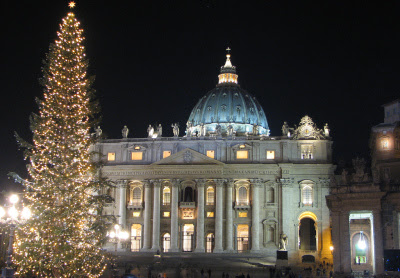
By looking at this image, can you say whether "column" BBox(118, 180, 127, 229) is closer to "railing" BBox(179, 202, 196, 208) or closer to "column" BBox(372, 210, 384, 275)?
"railing" BBox(179, 202, 196, 208)

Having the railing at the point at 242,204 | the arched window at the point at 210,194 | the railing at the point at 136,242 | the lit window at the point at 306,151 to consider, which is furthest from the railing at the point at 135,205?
the lit window at the point at 306,151

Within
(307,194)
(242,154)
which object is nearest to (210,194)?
(242,154)

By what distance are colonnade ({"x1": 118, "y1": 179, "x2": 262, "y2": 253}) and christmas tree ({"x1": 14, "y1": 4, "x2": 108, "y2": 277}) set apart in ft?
160

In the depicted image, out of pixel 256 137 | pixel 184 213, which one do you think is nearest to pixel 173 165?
pixel 184 213

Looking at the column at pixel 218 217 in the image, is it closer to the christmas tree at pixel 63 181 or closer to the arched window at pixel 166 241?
the arched window at pixel 166 241

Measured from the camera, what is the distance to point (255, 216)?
261ft

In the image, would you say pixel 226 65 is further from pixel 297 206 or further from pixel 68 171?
pixel 68 171

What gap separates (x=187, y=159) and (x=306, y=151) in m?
15.9

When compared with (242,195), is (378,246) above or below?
below

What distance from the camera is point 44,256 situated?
30.0 meters

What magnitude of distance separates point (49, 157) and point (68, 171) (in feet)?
3.85

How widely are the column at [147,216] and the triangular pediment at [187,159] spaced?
3730 mm

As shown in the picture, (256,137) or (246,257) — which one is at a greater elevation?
(256,137)

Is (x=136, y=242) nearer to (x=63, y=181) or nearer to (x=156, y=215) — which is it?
(x=156, y=215)
